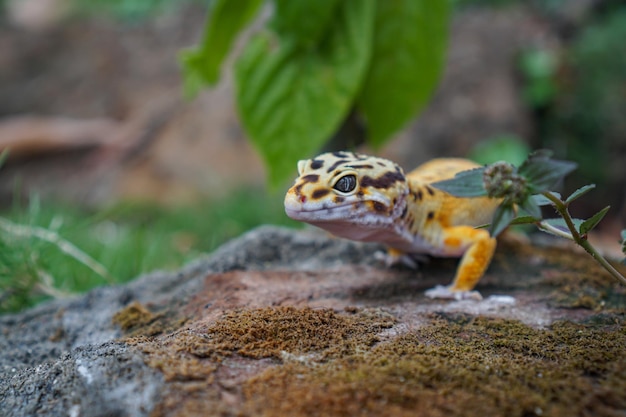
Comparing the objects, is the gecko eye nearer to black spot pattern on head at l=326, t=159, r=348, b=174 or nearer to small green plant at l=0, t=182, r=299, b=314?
black spot pattern on head at l=326, t=159, r=348, b=174

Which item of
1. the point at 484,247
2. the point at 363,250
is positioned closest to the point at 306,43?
the point at 363,250

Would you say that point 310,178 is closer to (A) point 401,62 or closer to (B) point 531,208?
(B) point 531,208

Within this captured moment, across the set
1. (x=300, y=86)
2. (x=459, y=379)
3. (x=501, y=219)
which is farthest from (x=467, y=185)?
(x=300, y=86)

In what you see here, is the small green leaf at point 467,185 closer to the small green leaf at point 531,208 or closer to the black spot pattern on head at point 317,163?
the small green leaf at point 531,208

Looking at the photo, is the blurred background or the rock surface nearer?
the rock surface

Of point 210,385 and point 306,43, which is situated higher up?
point 306,43

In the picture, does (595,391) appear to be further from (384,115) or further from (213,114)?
(213,114)

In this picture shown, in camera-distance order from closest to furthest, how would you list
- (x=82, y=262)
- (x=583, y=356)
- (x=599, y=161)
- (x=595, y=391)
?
(x=595, y=391)
(x=583, y=356)
(x=82, y=262)
(x=599, y=161)

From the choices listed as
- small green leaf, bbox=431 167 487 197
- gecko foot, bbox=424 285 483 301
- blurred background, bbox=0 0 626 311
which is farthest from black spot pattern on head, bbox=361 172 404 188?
blurred background, bbox=0 0 626 311
